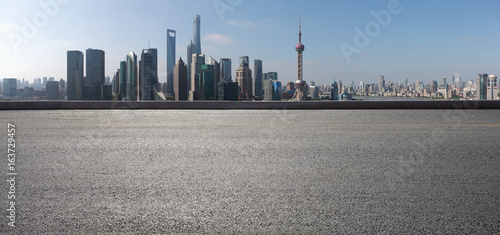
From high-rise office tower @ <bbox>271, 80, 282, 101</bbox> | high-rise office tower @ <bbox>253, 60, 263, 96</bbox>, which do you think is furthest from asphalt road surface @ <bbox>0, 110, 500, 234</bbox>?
high-rise office tower @ <bbox>253, 60, 263, 96</bbox>

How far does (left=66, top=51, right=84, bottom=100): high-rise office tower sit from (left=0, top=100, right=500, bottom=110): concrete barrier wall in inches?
181

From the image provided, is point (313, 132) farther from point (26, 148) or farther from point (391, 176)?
point (26, 148)

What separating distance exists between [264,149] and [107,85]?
66.8ft

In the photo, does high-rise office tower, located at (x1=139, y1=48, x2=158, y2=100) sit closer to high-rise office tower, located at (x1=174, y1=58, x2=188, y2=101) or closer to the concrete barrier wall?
high-rise office tower, located at (x1=174, y1=58, x2=188, y2=101)

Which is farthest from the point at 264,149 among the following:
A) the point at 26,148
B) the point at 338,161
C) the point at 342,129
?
the point at 26,148

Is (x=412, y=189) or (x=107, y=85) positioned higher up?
(x=107, y=85)

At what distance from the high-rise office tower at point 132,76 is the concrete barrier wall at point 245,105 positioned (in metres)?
5.37

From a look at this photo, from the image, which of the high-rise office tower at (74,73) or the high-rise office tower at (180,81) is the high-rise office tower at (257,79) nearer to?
the high-rise office tower at (180,81)

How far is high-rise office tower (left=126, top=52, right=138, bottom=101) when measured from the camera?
25881 mm

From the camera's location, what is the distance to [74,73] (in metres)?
26.2

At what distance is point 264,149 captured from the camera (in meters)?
6.17

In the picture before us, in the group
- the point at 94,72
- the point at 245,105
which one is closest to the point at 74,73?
the point at 94,72

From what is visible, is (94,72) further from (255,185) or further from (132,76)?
(255,185)

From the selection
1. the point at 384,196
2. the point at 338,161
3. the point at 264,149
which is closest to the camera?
the point at 384,196
